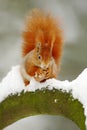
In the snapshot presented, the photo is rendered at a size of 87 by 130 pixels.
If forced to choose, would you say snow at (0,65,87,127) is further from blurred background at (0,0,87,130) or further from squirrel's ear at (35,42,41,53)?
blurred background at (0,0,87,130)

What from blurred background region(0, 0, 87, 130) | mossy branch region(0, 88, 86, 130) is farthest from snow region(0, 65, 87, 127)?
blurred background region(0, 0, 87, 130)

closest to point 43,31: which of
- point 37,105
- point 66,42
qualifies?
point 37,105

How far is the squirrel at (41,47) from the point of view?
115 cm

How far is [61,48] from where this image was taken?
3.97 feet

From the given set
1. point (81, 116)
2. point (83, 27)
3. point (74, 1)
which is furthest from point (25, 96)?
point (74, 1)

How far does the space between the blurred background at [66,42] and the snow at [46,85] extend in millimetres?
1634

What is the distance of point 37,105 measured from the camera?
3.60 ft

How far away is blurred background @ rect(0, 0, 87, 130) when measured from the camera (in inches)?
116

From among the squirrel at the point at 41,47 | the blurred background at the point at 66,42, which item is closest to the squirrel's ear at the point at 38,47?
the squirrel at the point at 41,47

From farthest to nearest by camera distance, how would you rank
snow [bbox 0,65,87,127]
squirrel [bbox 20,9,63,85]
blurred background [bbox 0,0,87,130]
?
blurred background [bbox 0,0,87,130] < squirrel [bbox 20,9,63,85] < snow [bbox 0,65,87,127]

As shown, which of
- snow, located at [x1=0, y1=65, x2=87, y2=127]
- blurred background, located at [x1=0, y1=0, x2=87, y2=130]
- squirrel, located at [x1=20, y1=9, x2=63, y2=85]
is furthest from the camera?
blurred background, located at [x1=0, y1=0, x2=87, y2=130]

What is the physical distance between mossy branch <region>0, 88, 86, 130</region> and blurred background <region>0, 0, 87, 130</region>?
5.53ft

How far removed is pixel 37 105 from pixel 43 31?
15cm

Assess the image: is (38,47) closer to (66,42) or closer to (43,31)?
(43,31)
